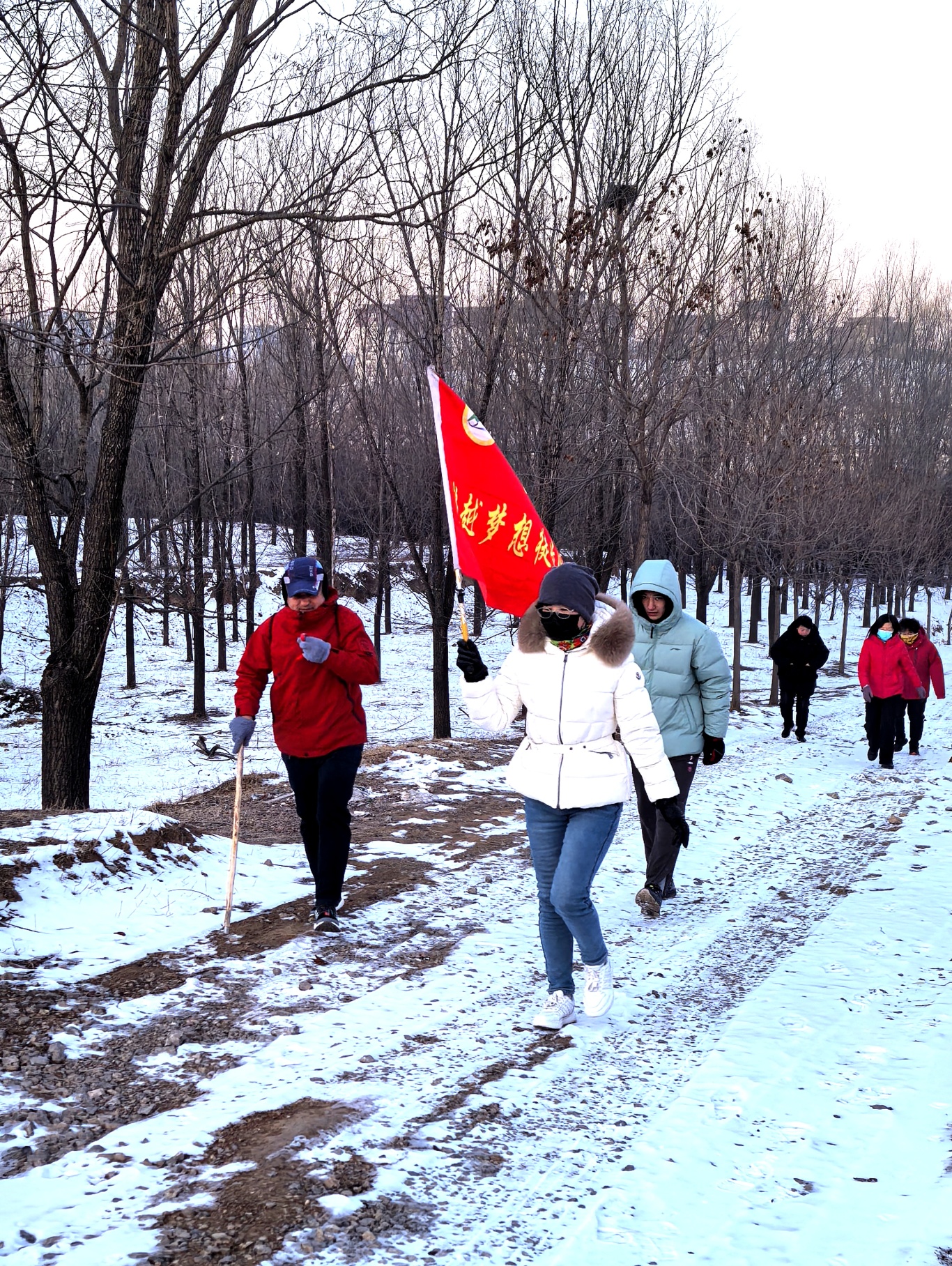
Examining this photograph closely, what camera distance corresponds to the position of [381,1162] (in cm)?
322

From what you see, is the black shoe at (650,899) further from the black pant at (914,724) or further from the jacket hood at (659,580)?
the black pant at (914,724)

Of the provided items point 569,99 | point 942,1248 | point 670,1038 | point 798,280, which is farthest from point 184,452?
point 942,1248

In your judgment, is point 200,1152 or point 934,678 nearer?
point 200,1152

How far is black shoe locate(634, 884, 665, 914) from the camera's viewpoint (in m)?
6.13

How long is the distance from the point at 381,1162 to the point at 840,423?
1010 inches

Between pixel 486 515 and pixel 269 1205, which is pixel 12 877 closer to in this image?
pixel 269 1205

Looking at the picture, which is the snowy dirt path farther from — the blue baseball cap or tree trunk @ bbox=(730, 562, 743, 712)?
tree trunk @ bbox=(730, 562, 743, 712)

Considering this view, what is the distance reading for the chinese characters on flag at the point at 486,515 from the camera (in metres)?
5.75

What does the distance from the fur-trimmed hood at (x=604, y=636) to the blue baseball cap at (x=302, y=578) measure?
4.82 ft

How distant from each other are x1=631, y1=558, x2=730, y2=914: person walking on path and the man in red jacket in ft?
5.91

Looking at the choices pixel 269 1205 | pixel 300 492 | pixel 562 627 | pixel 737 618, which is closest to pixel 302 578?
pixel 562 627

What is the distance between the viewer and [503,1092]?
3.79 metres

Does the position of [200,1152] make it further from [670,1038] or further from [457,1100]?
[670,1038]

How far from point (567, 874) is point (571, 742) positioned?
54 centimetres
